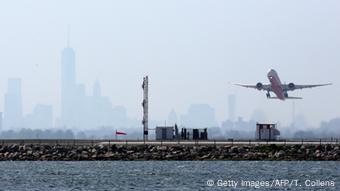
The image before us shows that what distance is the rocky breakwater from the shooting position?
362 feet

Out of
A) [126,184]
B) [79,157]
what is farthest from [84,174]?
[79,157]

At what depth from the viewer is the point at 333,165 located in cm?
10288

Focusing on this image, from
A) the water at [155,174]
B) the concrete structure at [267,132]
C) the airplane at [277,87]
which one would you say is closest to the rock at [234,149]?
the water at [155,174]

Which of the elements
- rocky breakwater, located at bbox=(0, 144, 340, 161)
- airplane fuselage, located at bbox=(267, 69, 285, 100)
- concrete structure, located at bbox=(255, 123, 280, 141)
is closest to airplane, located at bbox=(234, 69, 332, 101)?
airplane fuselage, located at bbox=(267, 69, 285, 100)

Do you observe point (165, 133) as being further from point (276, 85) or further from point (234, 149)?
point (276, 85)

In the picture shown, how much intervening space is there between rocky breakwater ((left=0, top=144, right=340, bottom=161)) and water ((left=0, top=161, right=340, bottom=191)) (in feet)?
8.81

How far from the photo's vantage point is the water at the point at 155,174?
83.9m

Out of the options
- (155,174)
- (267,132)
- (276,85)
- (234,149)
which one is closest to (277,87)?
(276,85)

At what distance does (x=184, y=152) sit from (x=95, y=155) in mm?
8231

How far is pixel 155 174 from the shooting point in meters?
93.8

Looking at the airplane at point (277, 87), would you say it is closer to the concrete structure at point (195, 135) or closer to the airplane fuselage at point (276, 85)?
the airplane fuselage at point (276, 85)

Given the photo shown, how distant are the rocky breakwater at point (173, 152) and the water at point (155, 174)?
2.68 m

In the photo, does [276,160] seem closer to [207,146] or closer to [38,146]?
[207,146]

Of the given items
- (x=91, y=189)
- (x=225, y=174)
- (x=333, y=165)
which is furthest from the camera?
(x=333, y=165)
